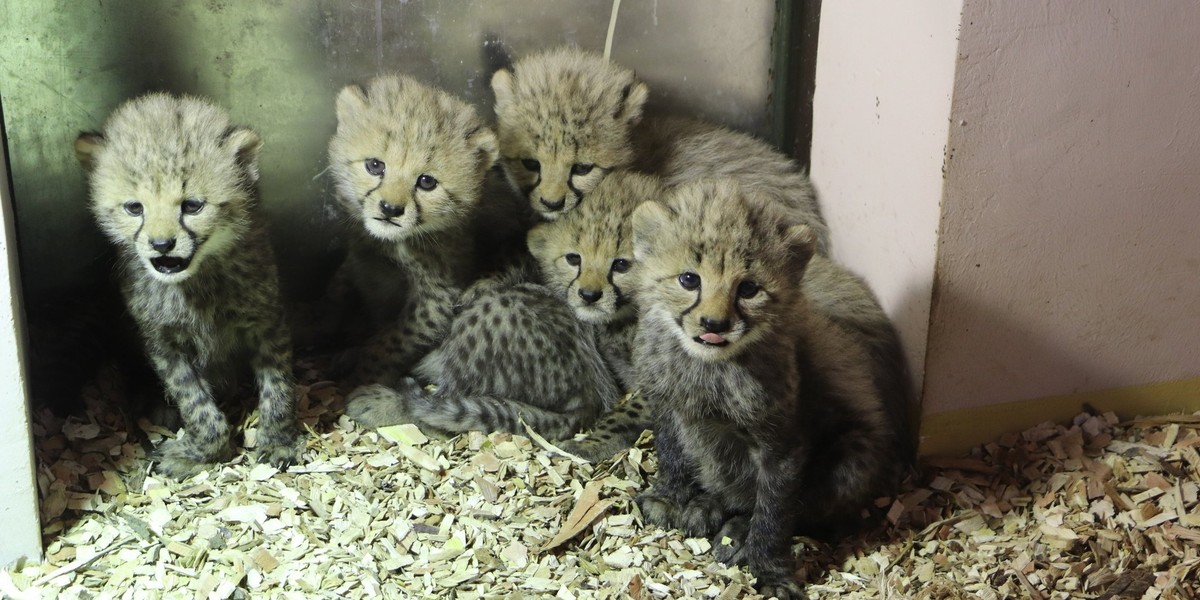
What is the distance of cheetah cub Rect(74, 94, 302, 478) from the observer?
3.05 meters

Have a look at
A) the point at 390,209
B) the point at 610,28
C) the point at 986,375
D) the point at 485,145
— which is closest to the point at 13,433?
the point at 390,209

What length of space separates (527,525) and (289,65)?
1.74m

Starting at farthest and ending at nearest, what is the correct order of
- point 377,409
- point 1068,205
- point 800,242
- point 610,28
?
point 610,28
point 377,409
point 1068,205
point 800,242

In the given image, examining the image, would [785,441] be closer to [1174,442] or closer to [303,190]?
[1174,442]

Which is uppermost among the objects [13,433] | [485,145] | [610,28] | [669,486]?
[610,28]

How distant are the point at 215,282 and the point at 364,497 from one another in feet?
2.54

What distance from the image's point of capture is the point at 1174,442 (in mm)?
3461

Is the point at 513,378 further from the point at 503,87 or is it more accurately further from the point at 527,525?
the point at 503,87

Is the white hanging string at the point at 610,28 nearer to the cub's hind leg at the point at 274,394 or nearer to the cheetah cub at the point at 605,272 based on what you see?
the cheetah cub at the point at 605,272

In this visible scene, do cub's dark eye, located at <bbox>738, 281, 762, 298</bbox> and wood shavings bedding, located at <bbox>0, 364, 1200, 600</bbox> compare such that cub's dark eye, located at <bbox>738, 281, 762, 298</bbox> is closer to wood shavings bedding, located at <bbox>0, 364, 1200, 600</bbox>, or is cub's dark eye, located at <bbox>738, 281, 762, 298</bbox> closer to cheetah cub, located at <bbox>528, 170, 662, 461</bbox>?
cheetah cub, located at <bbox>528, 170, 662, 461</bbox>

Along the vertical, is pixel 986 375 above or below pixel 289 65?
below

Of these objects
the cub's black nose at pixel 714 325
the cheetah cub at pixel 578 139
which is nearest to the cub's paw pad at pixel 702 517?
the cub's black nose at pixel 714 325

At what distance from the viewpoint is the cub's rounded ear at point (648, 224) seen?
2879mm

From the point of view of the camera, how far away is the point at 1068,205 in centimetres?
323
